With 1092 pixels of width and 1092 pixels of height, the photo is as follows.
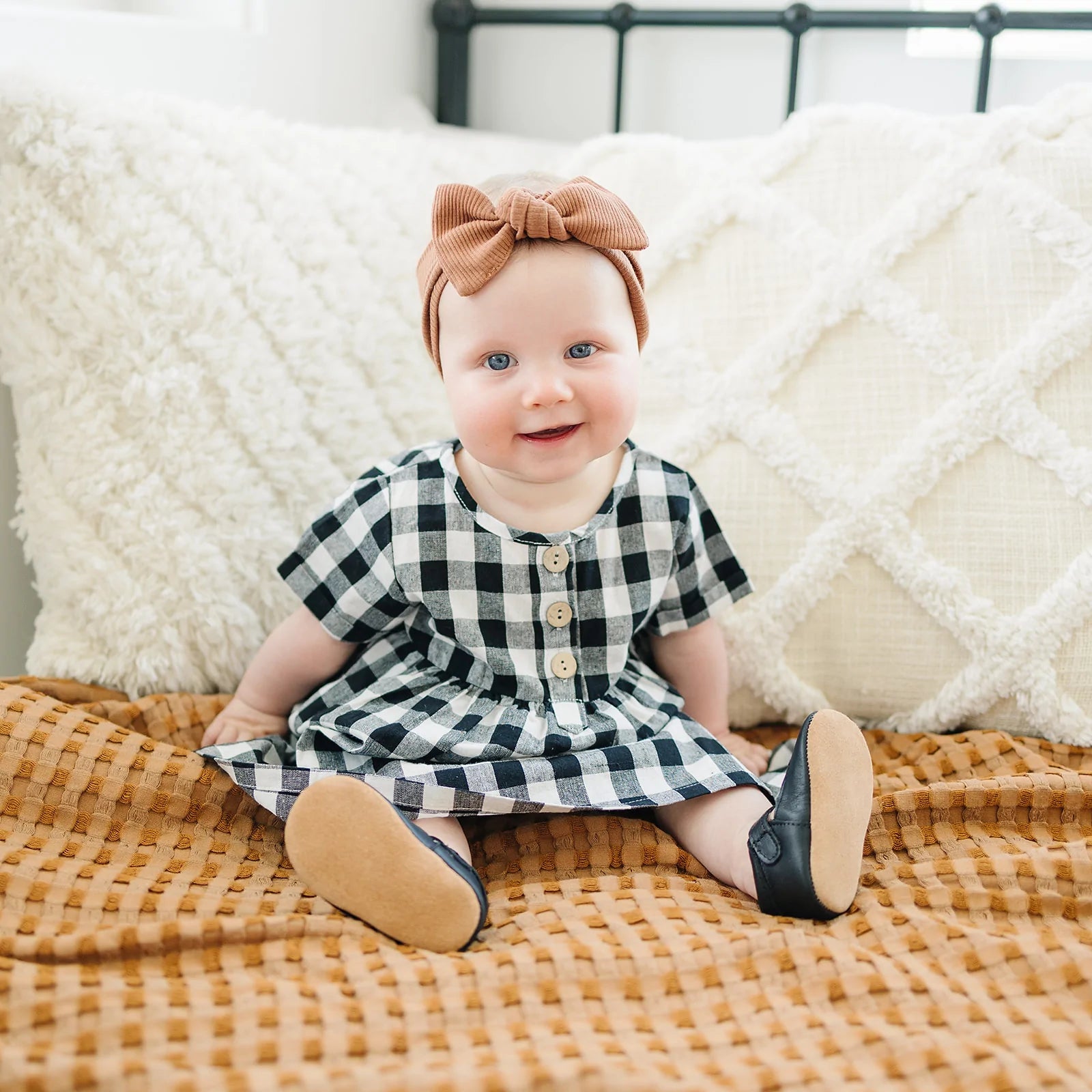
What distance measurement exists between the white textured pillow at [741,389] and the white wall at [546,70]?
13.9 inches

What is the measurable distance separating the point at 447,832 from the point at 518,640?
0.19 metres

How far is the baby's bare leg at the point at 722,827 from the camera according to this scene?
2.88 ft

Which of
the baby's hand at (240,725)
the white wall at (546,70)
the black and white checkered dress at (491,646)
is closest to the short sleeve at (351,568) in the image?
the black and white checkered dress at (491,646)

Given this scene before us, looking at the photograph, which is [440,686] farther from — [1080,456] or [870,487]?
[1080,456]

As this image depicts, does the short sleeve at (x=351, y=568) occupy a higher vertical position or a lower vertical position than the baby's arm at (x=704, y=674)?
higher

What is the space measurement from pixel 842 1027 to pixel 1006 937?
162 mm

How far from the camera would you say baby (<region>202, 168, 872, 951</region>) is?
812 mm

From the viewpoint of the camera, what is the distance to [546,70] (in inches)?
71.4

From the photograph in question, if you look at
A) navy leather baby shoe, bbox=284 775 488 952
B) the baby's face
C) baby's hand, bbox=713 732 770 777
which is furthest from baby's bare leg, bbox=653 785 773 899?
the baby's face

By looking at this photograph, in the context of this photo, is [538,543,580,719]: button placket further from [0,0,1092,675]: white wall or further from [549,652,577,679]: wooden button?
[0,0,1092,675]: white wall

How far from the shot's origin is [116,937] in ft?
2.38

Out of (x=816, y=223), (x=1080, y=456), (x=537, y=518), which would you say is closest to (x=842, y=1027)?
(x=537, y=518)

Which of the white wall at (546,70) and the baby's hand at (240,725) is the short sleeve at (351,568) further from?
the white wall at (546,70)

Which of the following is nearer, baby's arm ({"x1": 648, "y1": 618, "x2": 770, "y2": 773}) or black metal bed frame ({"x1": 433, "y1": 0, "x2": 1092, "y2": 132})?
baby's arm ({"x1": 648, "y1": 618, "x2": 770, "y2": 773})
